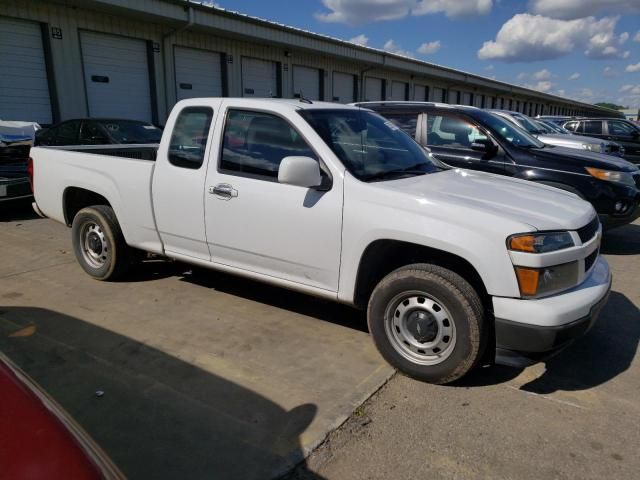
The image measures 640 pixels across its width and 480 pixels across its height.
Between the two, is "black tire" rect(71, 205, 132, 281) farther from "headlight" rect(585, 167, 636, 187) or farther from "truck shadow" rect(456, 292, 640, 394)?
"headlight" rect(585, 167, 636, 187)

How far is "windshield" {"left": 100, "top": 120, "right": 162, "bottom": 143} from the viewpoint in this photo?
9.39 metres

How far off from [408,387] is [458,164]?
4220 mm

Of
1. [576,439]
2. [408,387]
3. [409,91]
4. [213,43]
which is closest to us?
[576,439]

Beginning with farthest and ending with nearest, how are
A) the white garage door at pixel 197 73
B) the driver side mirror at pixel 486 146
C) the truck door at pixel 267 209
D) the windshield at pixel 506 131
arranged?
the white garage door at pixel 197 73 < the windshield at pixel 506 131 < the driver side mirror at pixel 486 146 < the truck door at pixel 267 209

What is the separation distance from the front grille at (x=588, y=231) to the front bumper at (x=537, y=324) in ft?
1.37

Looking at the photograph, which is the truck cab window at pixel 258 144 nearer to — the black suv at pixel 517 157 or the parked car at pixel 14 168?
the black suv at pixel 517 157

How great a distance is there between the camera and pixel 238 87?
1859 centimetres

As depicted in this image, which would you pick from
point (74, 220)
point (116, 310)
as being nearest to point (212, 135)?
point (116, 310)

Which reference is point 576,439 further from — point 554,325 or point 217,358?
point 217,358

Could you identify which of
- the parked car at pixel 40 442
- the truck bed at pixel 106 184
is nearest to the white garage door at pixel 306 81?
the truck bed at pixel 106 184

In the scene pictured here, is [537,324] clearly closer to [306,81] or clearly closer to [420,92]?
[306,81]

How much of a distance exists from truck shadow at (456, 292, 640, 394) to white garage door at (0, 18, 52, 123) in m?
13.3

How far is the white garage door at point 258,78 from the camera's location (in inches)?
746

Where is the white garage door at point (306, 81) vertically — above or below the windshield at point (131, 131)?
above
